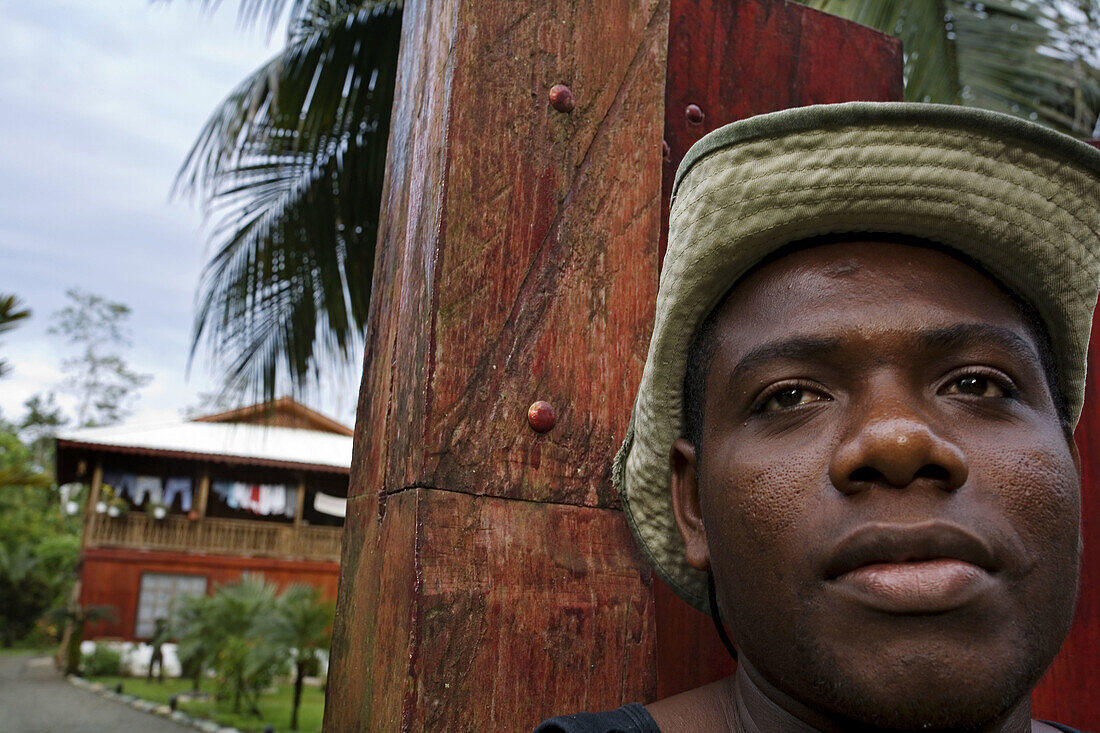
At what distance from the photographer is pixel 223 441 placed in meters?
19.6

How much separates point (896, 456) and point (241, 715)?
13.3 meters

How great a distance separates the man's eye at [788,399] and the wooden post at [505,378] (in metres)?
0.30

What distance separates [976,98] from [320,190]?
4.12m

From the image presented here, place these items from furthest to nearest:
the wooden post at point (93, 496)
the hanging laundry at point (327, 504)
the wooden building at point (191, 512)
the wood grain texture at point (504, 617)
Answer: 1. the hanging laundry at point (327, 504)
2. the wooden post at point (93, 496)
3. the wooden building at point (191, 512)
4. the wood grain texture at point (504, 617)

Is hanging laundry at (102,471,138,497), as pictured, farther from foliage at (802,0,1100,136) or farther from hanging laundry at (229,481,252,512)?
foliage at (802,0,1100,136)

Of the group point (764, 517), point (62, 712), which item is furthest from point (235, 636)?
point (764, 517)

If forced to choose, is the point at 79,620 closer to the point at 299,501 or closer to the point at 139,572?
the point at 139,572

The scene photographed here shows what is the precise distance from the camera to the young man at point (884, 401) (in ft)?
2.95

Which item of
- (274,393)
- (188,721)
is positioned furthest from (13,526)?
(274,393)

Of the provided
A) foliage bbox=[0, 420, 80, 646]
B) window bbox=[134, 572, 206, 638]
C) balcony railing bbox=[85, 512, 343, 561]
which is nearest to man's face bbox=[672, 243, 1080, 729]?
balcony railing bbox=[85, 512, 343, 561]

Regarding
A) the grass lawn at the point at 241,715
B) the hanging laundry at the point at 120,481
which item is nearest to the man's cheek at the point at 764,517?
the grass lawn at the point at 241,715

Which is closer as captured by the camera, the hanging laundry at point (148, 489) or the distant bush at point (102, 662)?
the distant bush at point (102, 662)

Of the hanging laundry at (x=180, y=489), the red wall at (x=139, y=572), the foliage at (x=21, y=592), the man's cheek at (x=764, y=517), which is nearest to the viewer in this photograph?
the man's cheek at (x=764, y=517)

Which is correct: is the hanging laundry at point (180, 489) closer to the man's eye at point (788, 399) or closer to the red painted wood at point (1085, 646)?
the red painted wood at point (1085, 646)
